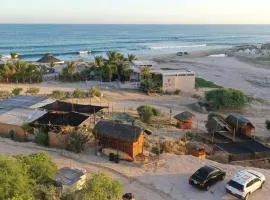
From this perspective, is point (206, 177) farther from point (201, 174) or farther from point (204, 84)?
point (204, 84)

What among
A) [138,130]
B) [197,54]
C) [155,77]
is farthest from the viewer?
[197,54]

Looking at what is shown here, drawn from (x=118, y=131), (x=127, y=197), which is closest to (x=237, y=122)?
(x=118, y=131)

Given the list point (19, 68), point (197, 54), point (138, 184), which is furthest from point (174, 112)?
point (197, 54)

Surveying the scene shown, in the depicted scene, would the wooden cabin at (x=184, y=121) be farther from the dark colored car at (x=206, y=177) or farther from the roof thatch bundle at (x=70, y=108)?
the dark colored car at (x=206, y=177)

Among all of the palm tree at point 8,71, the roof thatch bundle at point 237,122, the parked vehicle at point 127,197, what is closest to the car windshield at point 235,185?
the parked vehicle at point 127,197

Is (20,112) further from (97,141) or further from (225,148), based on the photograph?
(225,148)

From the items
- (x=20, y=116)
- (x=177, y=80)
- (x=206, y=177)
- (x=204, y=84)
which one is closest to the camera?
(x=206, y=177)
